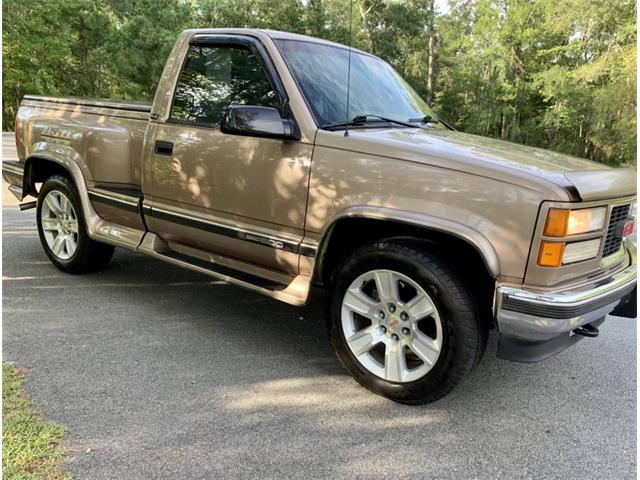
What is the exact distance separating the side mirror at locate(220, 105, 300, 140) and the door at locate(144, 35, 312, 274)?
0.08 metres

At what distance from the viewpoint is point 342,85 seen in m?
3.70

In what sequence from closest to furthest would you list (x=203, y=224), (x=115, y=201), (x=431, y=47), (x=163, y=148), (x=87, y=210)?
(x=203, y=224), (x=163, y=148), (x=115, y=201), (x=87, y=210), (x=431, y=47)

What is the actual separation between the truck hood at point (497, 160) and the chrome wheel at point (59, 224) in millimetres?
3111

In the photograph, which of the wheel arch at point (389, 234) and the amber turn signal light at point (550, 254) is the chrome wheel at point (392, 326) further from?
the amber turn signal light at point (550, 254)

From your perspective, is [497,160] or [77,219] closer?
[497,160]

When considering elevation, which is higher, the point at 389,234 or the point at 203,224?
the point at 389,234

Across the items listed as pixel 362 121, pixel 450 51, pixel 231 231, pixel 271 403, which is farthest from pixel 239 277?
pixel 450 51

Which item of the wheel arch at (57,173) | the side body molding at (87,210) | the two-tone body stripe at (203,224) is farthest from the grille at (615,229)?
the wheel arch at (57,173)

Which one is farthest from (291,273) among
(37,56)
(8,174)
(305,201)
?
(37,56)

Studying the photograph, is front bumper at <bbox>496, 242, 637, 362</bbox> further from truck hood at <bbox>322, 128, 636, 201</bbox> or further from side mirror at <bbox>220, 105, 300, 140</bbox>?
side mirror at <bbox>220, 105, 300, 140</bbox>

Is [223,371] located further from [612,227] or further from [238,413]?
[612,227]

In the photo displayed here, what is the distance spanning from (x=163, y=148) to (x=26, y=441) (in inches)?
88.6

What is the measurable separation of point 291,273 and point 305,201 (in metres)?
0.52

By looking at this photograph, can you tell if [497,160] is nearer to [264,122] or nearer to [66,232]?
[264,122]
